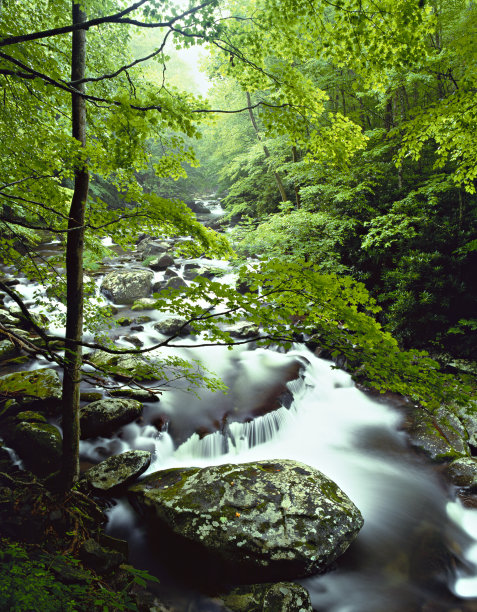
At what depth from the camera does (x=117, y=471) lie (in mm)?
4469

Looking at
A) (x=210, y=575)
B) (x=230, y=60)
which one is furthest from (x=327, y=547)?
(x=230, y=60)

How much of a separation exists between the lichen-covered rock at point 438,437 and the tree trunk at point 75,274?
5949mm

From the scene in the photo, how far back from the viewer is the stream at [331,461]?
3.68 meters

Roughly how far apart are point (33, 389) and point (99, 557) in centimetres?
356

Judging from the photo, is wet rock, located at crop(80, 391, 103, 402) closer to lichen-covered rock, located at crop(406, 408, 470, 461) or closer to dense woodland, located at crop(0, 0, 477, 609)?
dense woodland, located at crop(0, 0, 477, 609)

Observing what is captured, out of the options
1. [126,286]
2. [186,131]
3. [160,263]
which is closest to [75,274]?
[186,131]

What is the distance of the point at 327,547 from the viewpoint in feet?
11.7

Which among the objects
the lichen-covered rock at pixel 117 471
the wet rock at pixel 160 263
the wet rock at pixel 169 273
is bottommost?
the lichen-covered rock at pixel 117 471

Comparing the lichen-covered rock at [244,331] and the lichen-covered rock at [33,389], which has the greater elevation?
the lichen-covered rock at [244,331]

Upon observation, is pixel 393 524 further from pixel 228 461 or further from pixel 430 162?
pixel 430 162

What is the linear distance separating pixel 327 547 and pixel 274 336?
3.07 meters

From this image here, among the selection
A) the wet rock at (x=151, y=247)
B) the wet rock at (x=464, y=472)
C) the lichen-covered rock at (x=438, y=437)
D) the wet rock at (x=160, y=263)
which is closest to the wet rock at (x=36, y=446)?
the lichen-covered rock at (x=438, y=437)

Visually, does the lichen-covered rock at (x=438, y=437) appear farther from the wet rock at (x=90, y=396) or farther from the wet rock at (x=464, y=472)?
the wet rock at (x=90, y=396)

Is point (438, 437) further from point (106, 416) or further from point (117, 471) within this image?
point (106, 416)
